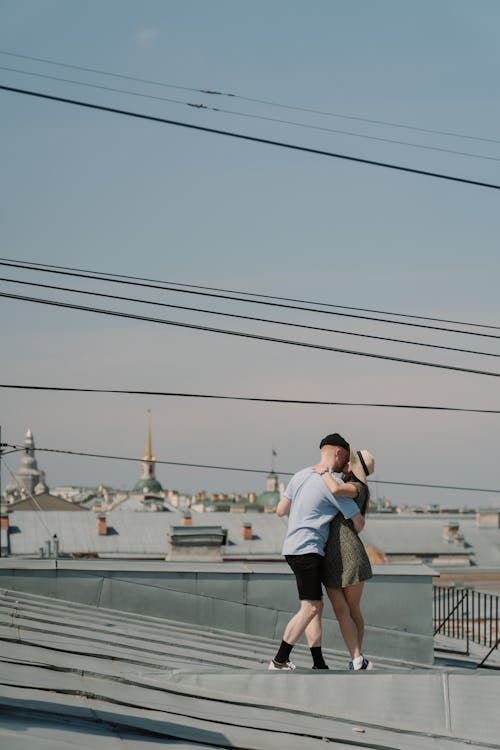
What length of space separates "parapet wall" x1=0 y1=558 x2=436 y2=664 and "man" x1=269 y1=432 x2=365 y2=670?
13.2 feet

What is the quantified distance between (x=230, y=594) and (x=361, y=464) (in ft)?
13.8

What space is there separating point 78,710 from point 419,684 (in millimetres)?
1814

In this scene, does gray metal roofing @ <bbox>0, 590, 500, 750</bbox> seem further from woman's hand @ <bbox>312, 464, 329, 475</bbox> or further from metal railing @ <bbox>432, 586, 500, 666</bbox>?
metal railing @ <bbox>432, 586, 500, 666</bbox>

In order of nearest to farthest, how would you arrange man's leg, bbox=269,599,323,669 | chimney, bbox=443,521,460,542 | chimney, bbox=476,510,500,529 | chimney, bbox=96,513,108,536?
man's leg, bbox=269,599,323,669
chimney, bbox=443,521,460,542
chimney, bbox=96,513,108,536
chimney, bbox=476,510,500,529

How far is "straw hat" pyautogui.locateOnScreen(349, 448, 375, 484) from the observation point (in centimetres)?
685

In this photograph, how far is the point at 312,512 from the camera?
6660mm

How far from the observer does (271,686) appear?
19.3ft

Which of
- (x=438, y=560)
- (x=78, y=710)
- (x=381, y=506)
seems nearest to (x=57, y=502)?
(x=381, y=506)

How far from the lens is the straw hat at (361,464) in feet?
22.5

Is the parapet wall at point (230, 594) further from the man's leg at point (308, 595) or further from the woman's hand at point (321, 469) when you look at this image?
the woman's hand at point (321, 469)

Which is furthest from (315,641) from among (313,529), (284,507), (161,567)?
(161,567)

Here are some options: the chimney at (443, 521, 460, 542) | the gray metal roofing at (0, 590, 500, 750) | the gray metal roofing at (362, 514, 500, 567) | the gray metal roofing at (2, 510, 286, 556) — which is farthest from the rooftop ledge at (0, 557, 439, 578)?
the chimney at (443, 521, 460, 542)

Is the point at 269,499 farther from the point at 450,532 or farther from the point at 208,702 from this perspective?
the point at 208,702

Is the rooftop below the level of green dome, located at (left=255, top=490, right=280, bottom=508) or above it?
above
